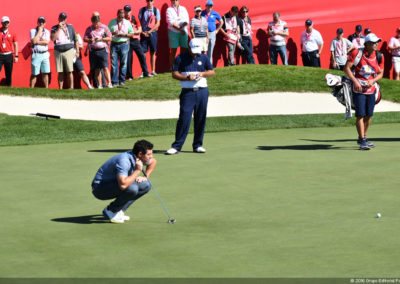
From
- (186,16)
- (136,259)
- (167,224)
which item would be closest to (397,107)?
(186,16)

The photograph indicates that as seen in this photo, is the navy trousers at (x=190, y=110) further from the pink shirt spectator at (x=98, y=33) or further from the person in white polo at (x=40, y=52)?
the person in white polo at (x=40, y=52)

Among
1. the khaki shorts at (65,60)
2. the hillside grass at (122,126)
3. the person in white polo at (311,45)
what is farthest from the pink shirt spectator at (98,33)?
the person in white polo at (311,45)

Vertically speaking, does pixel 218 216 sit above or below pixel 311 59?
above

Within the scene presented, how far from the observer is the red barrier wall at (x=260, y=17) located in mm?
23891

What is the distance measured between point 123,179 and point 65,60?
14.5 meters

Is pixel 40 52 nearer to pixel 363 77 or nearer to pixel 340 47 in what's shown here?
pixel 340 47

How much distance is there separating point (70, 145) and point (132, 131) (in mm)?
2166

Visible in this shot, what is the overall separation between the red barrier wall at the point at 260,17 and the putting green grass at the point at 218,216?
9.75m

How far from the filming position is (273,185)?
36.1 ft

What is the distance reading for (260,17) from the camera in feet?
90.0

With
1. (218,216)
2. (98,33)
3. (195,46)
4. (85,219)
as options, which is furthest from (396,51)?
(85,219)

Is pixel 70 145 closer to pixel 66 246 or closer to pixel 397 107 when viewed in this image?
pixel 66 246

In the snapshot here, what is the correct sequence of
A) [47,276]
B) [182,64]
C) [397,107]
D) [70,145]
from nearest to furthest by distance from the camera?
[47,276]
[182,64]
[70,145]
[397,107]

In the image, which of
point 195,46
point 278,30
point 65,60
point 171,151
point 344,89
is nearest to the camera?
point 195,46
